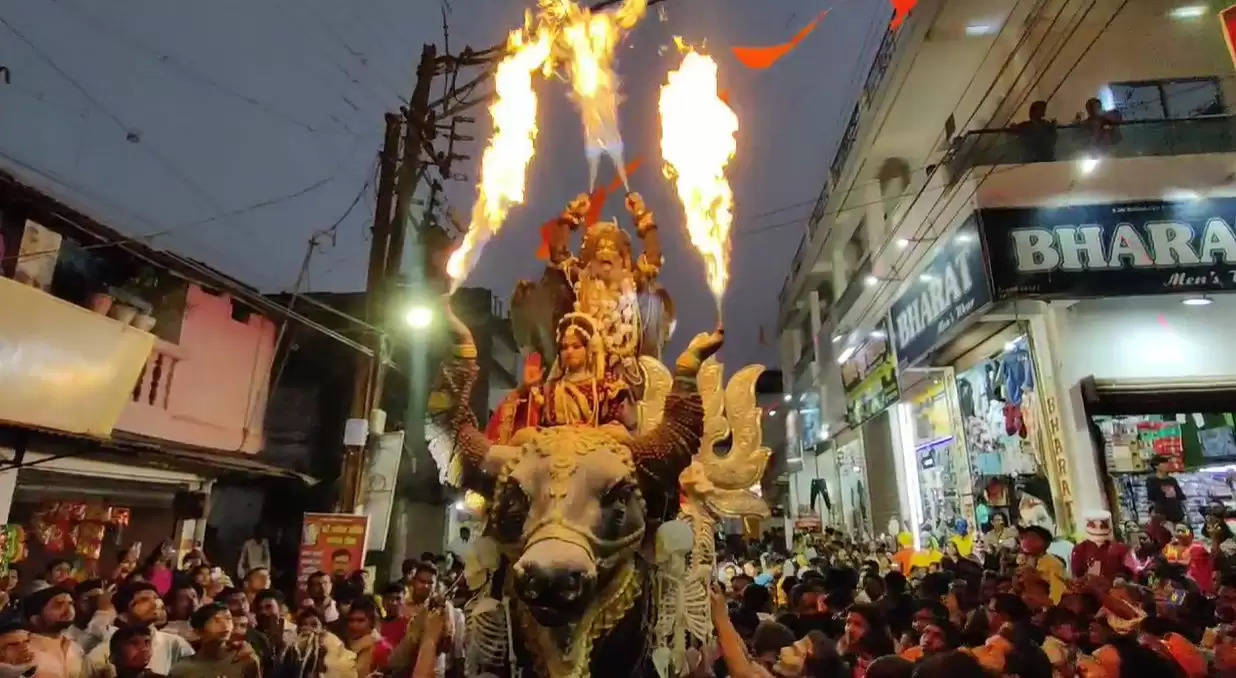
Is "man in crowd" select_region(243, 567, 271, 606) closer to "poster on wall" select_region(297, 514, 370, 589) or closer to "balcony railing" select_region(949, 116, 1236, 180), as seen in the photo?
"poster on wall" select_region(297, 514, 370, 589)

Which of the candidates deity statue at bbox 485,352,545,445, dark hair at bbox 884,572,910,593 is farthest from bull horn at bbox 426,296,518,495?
dark hair at bbox 884,572,910,593

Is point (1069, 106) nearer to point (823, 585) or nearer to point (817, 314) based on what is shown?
point (823, 585)

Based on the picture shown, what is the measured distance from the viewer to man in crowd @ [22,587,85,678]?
5207mm

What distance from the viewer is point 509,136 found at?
6113mm

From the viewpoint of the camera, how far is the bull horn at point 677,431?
445 centimetres

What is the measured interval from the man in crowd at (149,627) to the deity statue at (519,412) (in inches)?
120

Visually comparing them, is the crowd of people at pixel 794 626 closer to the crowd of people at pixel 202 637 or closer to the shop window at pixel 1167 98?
the crowd of people at pixel 202 637

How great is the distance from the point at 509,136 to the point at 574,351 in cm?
196

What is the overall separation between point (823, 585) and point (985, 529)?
21.9 ft

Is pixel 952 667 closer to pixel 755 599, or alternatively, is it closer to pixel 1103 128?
pixel 755 599

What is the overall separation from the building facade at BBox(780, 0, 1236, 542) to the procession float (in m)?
7.28

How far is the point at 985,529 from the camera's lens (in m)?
13.4

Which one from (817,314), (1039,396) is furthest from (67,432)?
(817,314)

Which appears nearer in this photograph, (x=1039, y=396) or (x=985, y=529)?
(x=1039, y=396)
